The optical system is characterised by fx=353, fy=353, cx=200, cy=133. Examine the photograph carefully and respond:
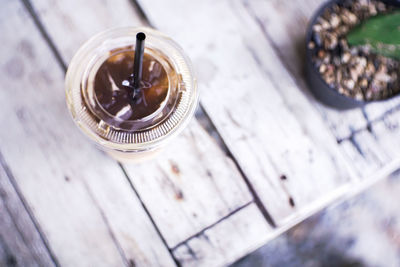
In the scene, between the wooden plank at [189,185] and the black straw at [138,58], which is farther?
the wooden plank at [189,185]

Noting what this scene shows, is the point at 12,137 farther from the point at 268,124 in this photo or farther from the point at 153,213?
the point at 268,124

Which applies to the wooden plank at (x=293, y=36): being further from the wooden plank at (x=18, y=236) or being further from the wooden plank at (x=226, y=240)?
the wooden plank at (x=18, y=236)

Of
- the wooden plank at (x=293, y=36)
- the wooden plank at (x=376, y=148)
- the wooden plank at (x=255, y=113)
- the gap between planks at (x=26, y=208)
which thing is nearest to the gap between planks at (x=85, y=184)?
the gap between planks at (x=26, y=208)

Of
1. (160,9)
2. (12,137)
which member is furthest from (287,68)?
(12,137)

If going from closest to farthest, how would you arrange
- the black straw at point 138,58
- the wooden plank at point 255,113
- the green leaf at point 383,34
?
the black straw at point 138,58 < the green leaf at point 383,34 < the wooden plank at point 255,113

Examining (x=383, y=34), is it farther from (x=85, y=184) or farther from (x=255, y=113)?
(x=85, y=184)

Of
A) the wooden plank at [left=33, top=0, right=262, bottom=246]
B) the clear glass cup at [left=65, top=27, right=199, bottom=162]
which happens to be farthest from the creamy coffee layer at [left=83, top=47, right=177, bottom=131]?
the wooden plank at [left=33, top=0, right=262, bottom=246]

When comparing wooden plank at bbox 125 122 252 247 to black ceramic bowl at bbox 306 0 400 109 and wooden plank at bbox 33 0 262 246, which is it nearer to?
wooden plank at bbox 33 0 262 246
